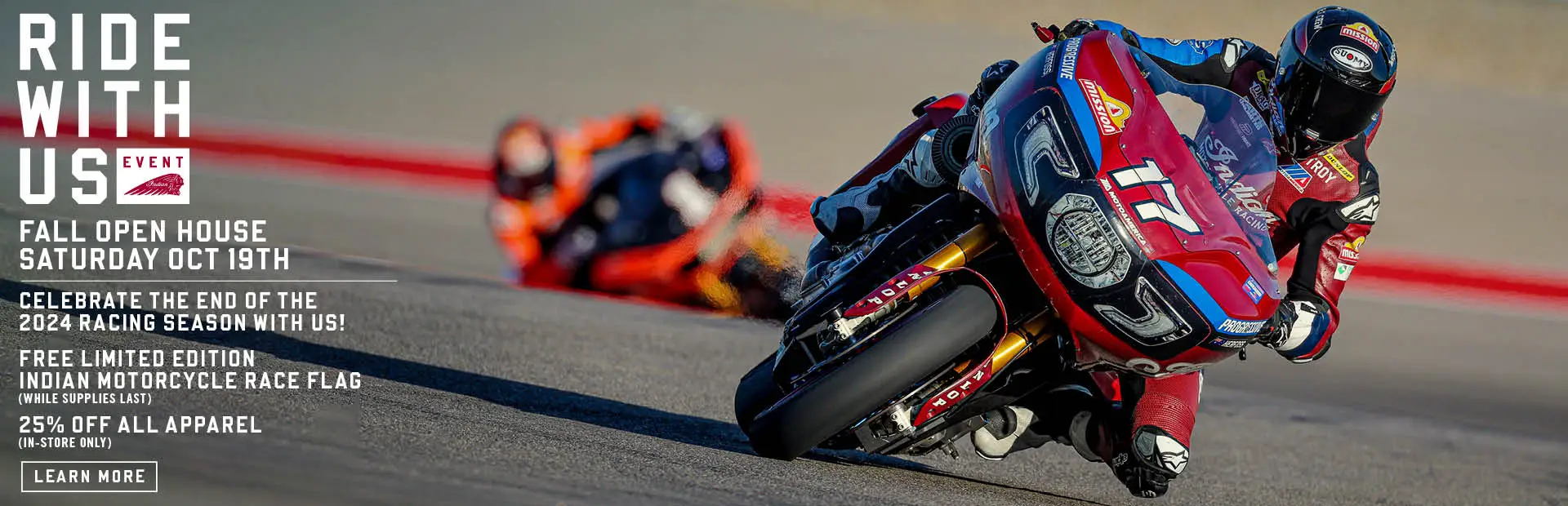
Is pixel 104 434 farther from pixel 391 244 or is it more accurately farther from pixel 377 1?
pixel 377 1

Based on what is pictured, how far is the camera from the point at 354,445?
372 cm

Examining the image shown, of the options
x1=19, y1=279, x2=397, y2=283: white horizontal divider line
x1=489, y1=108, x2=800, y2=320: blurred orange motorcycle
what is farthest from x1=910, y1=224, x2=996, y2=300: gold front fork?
x1=19, y1=279, x2=397, y2=283: white horizontal divider line

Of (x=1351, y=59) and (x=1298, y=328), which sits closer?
(x=1351, y=59)

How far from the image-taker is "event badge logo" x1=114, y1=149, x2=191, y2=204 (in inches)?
372

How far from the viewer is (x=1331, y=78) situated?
404cm

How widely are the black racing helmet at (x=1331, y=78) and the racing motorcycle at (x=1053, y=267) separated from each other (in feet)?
0.39

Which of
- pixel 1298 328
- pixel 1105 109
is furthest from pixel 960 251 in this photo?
pixel 1298 328

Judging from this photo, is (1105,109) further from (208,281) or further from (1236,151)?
(208,281)

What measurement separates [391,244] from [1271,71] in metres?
5.72

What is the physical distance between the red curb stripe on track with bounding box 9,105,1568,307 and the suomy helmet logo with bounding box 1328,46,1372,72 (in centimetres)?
674

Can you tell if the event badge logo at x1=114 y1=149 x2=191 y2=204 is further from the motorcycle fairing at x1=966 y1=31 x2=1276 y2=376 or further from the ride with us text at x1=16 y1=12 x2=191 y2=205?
the motorcycle fairing at x1=966 y1=31 x2=1276 y2=376

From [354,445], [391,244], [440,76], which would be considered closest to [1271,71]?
[354,445]

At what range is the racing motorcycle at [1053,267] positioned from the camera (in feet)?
12.3

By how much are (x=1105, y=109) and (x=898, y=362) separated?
2.72ft
